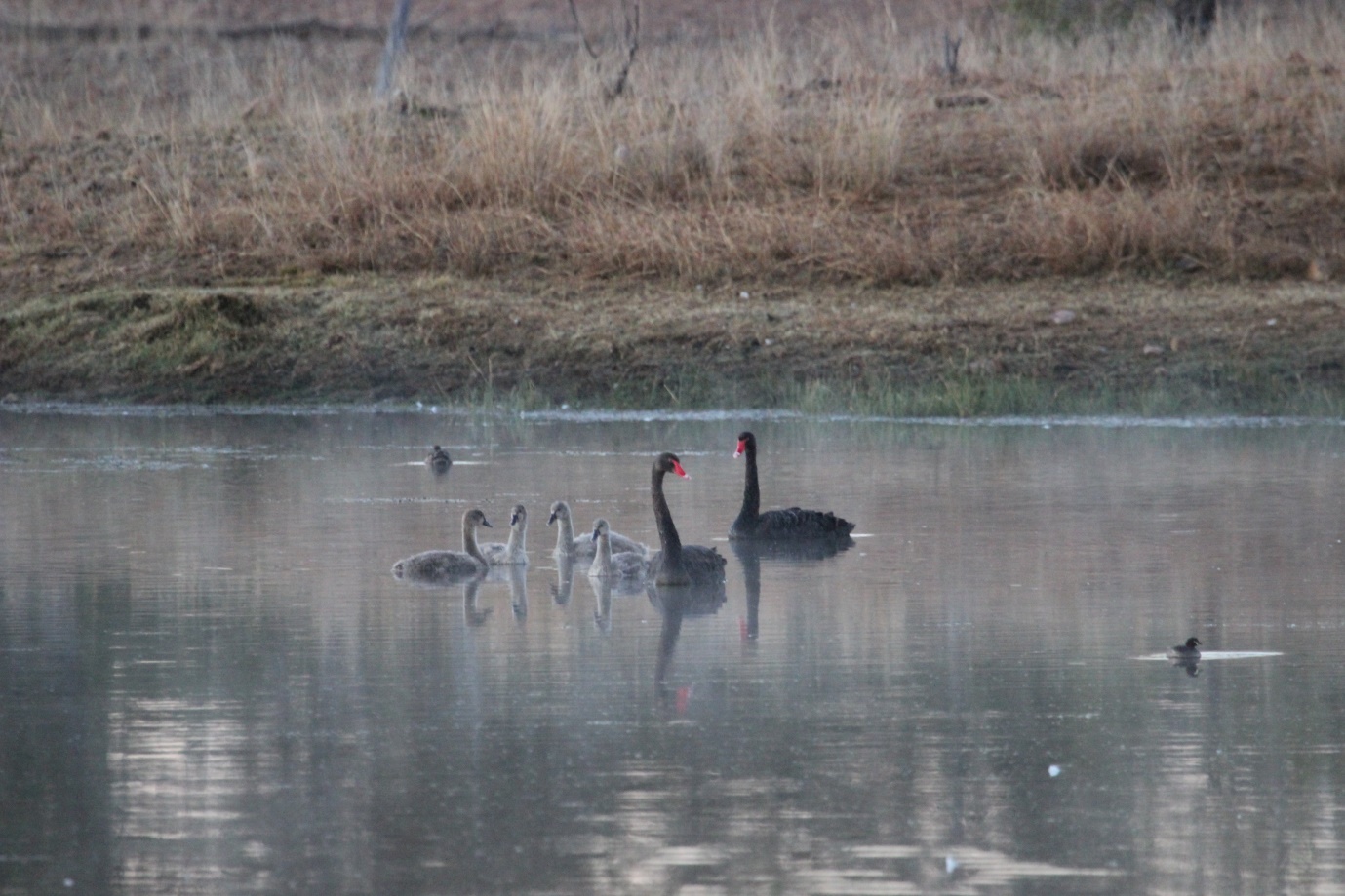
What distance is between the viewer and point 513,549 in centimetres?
1080

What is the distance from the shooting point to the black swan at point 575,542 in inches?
424

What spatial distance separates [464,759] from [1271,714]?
2.43 metres

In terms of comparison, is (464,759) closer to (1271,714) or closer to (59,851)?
(59,851)

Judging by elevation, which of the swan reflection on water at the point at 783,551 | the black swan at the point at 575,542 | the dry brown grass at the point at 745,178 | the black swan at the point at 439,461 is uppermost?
the dry brown grass at the point at 745,178

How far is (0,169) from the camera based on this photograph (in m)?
23.8

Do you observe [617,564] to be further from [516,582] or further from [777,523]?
[777,523]

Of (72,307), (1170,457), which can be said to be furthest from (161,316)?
(1170,457)

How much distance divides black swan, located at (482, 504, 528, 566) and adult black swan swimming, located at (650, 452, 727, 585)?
2.21ft

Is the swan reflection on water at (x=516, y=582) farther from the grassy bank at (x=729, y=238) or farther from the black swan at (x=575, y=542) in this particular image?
the grassy bank at (x=729, y=238)

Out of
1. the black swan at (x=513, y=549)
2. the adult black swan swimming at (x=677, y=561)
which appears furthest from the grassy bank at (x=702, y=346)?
the adult black swan swimming at (x=677, y=561)

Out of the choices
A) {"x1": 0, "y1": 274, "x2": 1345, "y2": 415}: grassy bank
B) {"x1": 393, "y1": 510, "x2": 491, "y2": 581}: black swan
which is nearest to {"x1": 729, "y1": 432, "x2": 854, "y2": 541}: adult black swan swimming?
{"x1": 393, "y1": 510, "x2": 491, "y2": 581}: black swan

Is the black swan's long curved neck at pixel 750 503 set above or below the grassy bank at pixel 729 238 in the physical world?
below

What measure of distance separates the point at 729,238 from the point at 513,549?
33.0 ft

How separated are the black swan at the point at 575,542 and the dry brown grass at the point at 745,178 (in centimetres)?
931
